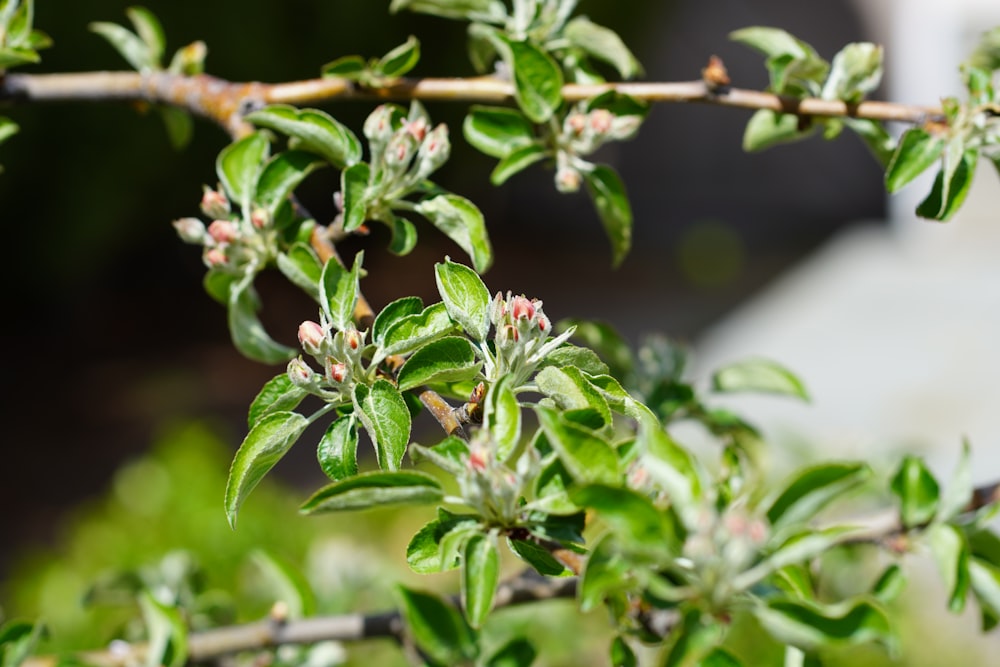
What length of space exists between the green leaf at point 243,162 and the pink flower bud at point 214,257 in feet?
0.19

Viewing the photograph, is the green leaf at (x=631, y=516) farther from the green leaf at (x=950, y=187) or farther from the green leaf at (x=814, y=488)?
the green leaf at (x=950, y=187)

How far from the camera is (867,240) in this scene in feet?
23.5

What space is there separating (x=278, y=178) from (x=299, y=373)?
0.26 m

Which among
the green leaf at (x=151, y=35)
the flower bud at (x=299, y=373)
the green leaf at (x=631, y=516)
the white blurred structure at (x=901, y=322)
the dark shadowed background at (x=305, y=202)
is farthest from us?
the dark shadowed background at (x=305, y=202)

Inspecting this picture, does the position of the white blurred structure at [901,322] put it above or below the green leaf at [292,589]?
below

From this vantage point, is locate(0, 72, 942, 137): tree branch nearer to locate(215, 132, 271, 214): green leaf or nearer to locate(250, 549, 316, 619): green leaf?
locate(215, 132, 271, 214): green leaf

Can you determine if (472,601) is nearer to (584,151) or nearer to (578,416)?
(578,416)

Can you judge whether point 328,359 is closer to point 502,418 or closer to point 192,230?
point 502,418

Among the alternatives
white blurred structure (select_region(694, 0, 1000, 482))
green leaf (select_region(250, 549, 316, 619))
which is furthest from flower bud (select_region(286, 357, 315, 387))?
white blurred structure (select_region(694, 0, 1000, 482))

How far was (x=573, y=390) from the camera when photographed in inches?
21.6

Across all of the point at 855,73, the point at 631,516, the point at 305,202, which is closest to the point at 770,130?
the point at 855,73

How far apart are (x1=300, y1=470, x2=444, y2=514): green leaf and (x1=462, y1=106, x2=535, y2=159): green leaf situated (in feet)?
1.30

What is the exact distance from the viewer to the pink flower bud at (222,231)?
28.7 inches

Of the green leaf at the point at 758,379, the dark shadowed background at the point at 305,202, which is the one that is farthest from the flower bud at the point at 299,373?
the dark shadowed background at the point at 305,202
